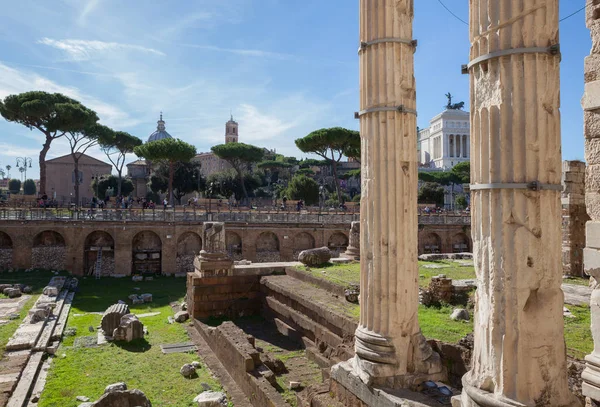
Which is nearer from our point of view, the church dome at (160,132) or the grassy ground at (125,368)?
the grassy ground at (125,368)

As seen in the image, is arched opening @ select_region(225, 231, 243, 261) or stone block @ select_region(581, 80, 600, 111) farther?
arched opening @ select_region(225, 231, 243, 261)

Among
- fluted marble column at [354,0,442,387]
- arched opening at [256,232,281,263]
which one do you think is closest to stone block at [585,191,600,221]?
fluted marble column at [354,0,442,387]

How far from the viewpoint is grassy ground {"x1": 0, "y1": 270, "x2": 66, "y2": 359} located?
11.0m

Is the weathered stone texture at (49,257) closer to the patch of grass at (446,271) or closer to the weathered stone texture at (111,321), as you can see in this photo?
the weathered stone texture at (111,321)

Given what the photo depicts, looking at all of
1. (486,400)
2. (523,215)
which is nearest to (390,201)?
(523,215)

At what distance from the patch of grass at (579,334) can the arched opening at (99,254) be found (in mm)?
19388

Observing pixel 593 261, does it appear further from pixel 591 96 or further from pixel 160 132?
pixel 160 132

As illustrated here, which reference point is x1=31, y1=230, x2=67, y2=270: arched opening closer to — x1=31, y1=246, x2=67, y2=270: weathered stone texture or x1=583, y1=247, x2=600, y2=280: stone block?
x1=31, y1=246, x2=67, y2=270: weathered stone texture

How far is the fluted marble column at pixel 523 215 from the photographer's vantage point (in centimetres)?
303

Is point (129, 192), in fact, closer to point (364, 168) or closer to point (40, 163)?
point (40, 163)

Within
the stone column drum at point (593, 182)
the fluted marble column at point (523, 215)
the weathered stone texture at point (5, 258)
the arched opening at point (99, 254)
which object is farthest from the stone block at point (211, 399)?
the weathered stone texture at point (5, 258)

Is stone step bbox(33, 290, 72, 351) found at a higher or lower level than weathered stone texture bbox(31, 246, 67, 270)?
lower

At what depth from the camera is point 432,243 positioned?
2628 cm

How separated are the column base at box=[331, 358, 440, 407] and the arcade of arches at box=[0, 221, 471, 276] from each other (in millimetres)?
18572
